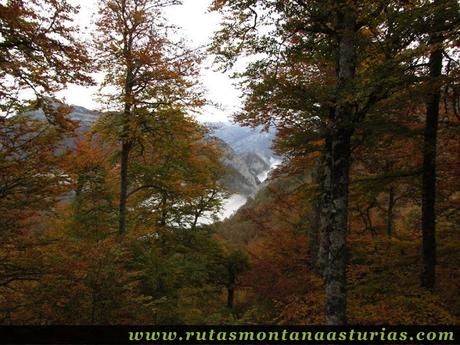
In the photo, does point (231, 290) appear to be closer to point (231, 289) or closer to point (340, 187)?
point (231, 289)

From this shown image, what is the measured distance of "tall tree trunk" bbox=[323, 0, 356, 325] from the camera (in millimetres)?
6883

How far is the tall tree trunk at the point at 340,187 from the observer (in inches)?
271

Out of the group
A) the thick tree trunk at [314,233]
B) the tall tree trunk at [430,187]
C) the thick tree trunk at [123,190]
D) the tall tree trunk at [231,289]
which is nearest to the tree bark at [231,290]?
the tall tree trunk at [231,289]

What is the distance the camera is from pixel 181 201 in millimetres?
17859

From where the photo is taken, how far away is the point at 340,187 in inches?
281

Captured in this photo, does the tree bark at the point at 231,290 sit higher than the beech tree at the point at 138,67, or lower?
lower

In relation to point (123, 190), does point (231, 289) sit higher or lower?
lower

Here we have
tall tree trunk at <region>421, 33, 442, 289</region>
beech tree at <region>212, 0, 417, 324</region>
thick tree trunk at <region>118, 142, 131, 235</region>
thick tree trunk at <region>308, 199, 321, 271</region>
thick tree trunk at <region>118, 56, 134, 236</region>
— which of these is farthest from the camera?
thick tree trunk at <region>308, 199, 321, 271</region>

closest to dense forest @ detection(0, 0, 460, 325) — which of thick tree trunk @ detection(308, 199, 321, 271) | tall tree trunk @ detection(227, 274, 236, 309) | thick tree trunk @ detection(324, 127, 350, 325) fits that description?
thick tree trunk @ detection(324, 127, 350, 325)

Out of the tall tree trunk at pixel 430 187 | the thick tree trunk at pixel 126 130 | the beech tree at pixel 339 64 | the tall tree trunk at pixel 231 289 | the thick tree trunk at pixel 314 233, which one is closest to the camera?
the beech tree at pixel 339 64

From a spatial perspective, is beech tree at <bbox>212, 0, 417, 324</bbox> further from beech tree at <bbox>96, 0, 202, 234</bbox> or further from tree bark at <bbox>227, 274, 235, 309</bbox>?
tree bark at <bbox>227, 274, 235, 309</bbox>

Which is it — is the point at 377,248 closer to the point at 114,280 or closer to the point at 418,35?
the point at 418,35

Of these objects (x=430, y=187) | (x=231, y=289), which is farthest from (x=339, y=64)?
(x=231, y=289)

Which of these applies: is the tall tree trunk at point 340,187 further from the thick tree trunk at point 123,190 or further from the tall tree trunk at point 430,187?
the thick tree trunk at point 123,190
